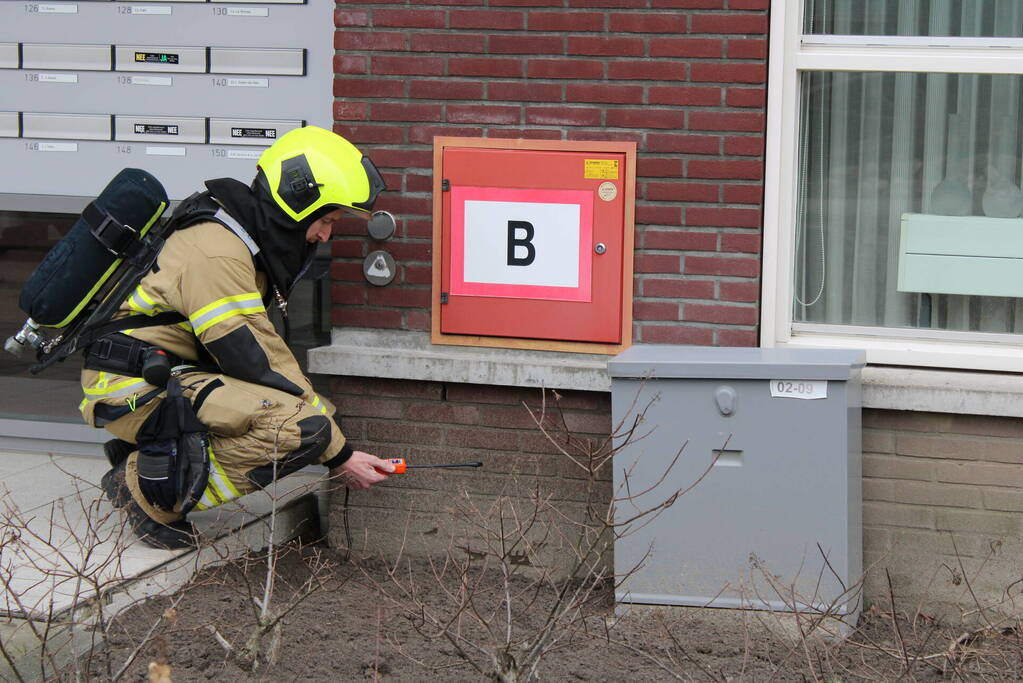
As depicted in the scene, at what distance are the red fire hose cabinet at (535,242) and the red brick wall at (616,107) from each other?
0.06 meters

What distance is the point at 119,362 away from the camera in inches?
174

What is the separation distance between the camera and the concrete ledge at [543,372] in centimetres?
450

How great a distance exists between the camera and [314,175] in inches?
172

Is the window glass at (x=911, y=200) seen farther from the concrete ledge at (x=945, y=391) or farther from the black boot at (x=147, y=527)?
the black boot at (x=147, y=527)

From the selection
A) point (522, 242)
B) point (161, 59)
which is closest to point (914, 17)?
point (522, 242)

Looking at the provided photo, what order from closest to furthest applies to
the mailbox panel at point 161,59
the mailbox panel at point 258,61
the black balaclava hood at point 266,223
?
the black balaclava hood at point 266,223 < the mailbox panel at point 258,61 < the mailbox panel at point 161,59

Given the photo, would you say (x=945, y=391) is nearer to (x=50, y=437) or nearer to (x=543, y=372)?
(x=543, y=372)

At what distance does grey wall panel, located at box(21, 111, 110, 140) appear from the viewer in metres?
5.96

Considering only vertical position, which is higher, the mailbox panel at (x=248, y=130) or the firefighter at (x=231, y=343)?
the mailbox panel at (x=248, y=130)

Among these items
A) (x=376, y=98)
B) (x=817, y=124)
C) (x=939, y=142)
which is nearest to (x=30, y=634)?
(x=376, y=98)

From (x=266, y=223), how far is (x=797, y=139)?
2059 millimetres

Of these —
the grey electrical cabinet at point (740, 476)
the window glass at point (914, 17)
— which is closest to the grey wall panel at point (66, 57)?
the grey electrical cabinet at point (740, 476)

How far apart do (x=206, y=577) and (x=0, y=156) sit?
288 centimetres

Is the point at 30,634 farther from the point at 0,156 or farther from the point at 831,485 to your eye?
the point at 0,156
